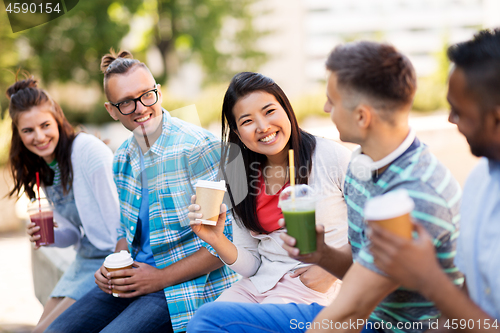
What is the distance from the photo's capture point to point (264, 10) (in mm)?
22406

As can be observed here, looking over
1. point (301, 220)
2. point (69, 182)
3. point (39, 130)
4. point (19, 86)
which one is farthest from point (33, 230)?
point (301, 220)

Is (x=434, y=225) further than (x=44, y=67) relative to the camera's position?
No

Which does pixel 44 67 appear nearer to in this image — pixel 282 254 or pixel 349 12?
pixel 282 254

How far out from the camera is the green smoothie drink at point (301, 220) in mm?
1711

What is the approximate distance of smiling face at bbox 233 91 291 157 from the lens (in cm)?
233

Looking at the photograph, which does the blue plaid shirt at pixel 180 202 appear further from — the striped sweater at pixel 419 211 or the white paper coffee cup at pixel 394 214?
the white paper coffee cup at pixel 394 214

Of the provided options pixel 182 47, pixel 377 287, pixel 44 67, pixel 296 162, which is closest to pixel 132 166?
pixel 296 162

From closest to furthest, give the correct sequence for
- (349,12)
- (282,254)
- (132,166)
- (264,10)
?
(282,254)
(132,166)
(264,10)
(349,12)

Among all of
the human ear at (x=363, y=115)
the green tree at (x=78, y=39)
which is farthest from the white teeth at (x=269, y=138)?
the green tree at (x=78, y=39)

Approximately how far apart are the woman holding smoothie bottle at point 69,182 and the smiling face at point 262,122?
1356 millimetres

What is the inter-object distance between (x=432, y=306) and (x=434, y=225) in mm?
367

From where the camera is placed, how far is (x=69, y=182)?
133 inches

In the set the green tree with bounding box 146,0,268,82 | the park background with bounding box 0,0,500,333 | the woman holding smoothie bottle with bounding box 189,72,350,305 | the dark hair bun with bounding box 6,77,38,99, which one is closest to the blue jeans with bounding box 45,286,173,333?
the woman holding smoothie bottle with bounding box 189,72,350,305

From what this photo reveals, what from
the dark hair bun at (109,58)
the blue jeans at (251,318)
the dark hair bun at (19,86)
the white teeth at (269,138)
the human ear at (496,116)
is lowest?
the blue jeans at (251,318)
